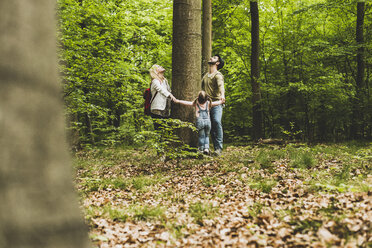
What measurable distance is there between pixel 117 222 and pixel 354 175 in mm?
3821

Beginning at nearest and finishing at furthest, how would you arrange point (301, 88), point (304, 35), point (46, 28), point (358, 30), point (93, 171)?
point (46, 28)
point (93, 171)
point (301, 88)
point (358, 30)
point (304, 35)

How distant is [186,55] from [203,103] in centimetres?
123

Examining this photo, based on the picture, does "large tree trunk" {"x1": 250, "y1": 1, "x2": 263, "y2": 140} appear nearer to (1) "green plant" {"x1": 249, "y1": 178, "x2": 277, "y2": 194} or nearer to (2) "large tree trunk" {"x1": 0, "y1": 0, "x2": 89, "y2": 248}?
(1) "green plant" {"x1": 249, "y1": 178, "x2": 277, "y2": 194}

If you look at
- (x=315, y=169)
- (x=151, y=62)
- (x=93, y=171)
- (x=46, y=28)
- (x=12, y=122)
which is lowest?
(x=93, y=171)

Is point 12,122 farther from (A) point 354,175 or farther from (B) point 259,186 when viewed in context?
(A) point 354,175

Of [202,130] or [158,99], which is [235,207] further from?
[158,99]

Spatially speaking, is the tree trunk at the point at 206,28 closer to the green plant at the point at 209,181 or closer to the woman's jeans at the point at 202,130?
the woman's jeans at the point at 202,130

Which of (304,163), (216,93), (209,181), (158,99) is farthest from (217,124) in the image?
(209,181)

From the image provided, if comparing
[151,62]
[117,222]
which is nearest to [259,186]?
[117,222]

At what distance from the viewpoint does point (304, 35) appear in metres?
12.5

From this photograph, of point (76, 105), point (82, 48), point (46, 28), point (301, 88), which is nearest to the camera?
point (46, 28)

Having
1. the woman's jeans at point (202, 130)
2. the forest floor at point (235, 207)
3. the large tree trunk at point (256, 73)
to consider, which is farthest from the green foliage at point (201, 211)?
the large tree trunk at point (256, 73)

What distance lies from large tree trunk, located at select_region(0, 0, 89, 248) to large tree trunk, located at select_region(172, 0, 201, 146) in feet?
15.8

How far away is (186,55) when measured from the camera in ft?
19.8
